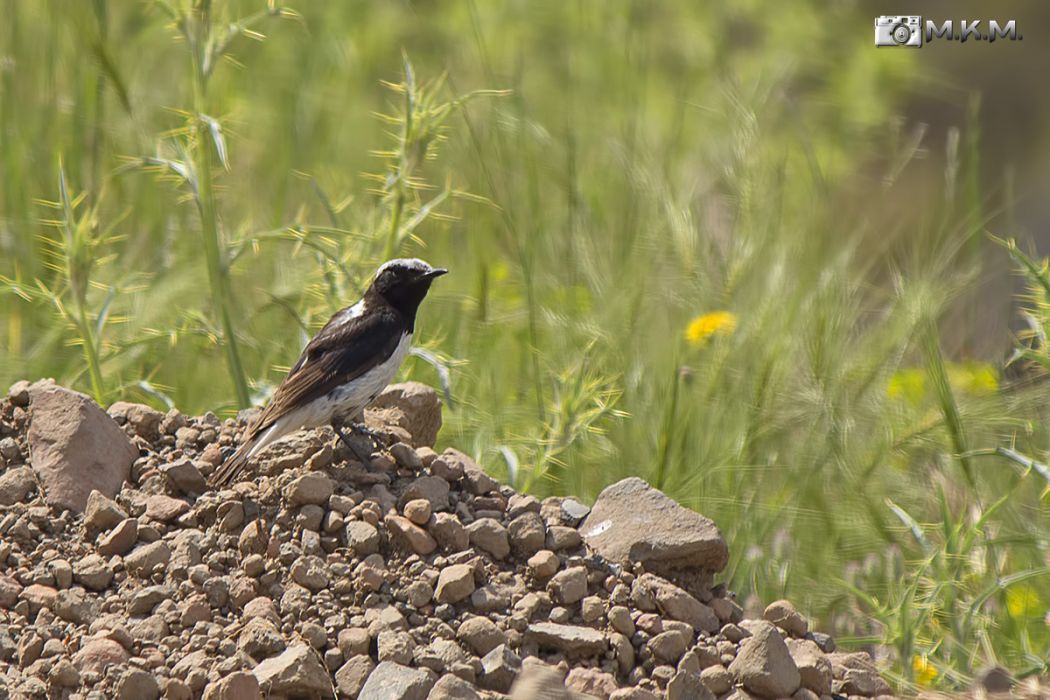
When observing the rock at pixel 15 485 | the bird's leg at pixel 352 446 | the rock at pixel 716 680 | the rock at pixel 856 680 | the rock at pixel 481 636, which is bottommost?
the rock at pixel 856 680

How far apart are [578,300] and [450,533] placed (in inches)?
95.5

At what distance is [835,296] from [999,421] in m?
0.78

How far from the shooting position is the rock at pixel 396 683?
3.51m

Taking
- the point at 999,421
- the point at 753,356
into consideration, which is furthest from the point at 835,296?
the point at 999,421

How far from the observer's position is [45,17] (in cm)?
755

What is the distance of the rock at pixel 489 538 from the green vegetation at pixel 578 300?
→ 75 centimetres

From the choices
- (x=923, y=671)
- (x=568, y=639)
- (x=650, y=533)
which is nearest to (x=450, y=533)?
(x=568, y=639)

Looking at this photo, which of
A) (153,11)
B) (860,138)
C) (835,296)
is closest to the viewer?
(835,296)

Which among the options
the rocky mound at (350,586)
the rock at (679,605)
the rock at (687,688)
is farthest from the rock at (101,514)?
the rock at (687,688)

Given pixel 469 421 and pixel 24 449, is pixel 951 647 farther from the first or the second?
pixel 24 449

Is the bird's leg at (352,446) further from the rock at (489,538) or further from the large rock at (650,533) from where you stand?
the large rock at (650,533)

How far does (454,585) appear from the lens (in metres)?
3.91

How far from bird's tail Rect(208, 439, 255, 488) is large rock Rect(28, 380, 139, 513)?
32 cm

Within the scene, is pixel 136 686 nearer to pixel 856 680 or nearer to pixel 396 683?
A: pixel 396 683
